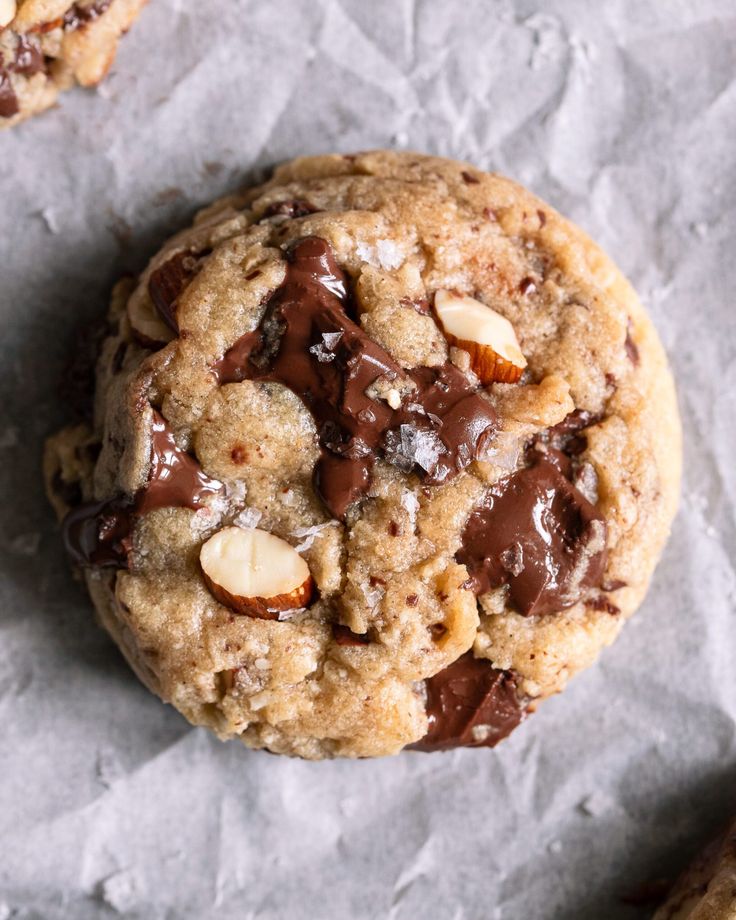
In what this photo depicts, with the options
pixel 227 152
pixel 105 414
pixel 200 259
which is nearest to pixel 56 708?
pixel 105 414

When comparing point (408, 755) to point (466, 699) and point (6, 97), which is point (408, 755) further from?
point (6, 97)

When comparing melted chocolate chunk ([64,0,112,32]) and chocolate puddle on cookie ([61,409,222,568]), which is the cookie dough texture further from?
melted chocolate chunk ([64,0,112,32])

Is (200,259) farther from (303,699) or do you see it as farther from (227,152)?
(303,699)

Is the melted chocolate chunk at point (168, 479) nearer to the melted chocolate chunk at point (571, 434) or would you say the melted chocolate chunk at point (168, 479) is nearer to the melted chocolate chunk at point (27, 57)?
the melted chocolate chunk at point (571, 434)

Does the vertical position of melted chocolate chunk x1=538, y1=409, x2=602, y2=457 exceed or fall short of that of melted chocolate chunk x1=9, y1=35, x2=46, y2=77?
it exceeds it

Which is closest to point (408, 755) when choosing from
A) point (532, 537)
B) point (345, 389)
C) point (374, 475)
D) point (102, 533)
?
point (532, 537)

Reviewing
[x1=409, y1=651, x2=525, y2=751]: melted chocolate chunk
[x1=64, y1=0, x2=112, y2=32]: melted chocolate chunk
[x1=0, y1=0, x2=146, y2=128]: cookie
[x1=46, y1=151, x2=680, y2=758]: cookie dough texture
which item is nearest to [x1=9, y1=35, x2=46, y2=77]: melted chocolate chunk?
[x1=0, y1=0, x2=146, y2=128]: cookie
